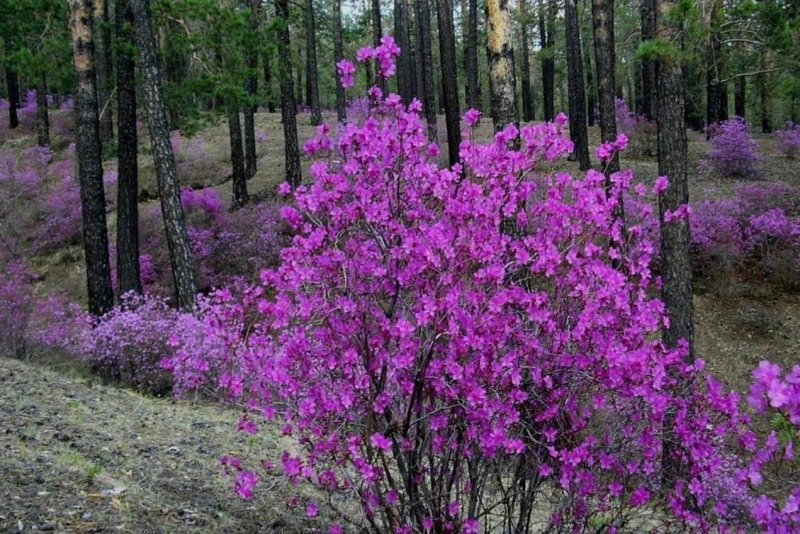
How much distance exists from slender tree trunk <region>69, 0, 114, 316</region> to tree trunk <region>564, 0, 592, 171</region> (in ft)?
38.5

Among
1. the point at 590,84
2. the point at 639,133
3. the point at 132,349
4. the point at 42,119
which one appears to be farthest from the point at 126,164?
the point at 590,84

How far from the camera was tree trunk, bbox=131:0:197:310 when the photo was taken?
9.41m

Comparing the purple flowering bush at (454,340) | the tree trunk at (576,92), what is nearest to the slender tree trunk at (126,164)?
the purple flowering bush at (454,340)

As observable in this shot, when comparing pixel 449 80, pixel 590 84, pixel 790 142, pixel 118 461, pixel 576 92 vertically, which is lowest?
pixel 118 461

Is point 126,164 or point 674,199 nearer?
point 674,199

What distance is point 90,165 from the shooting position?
33.5ft

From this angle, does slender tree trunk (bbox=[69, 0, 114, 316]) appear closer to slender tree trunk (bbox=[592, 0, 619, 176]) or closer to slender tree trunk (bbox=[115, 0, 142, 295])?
slender tree trunk (bbox=[115, 0, 142, 295])


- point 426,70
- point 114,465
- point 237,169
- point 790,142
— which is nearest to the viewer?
point 114,465

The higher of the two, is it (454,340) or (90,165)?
(90,165)

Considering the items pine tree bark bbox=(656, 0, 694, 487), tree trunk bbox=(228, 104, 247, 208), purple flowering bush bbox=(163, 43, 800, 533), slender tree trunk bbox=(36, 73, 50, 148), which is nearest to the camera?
purple flowering bush bbox=(163, 43, 800, 533)

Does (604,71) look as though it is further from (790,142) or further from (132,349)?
(790,142)

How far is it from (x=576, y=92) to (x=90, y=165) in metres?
14.2

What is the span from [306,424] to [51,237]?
17.1 meters

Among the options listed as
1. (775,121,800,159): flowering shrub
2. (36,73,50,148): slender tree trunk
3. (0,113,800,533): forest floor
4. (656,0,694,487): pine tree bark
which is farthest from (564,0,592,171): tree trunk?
(36,73,50,148): slender tree trunk
